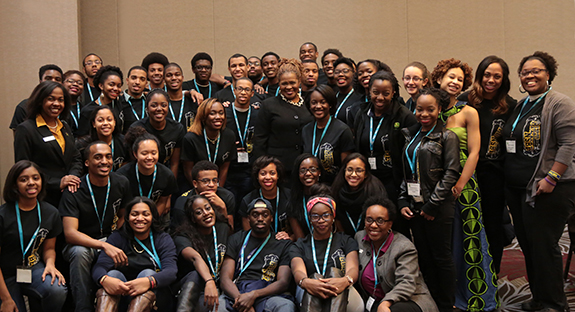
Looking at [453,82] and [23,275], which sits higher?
[453,82]

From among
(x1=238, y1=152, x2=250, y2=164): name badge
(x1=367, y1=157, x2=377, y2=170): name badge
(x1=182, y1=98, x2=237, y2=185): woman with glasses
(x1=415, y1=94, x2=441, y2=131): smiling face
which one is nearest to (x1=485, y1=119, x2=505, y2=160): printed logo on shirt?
(x1=415, y1=94, x2=441, y2=131): smiling face

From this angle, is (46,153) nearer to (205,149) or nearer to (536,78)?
(205,149)

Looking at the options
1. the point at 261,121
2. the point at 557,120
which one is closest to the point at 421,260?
the point at 557,120

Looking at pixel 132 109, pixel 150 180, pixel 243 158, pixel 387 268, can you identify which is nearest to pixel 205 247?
pixel 150 180

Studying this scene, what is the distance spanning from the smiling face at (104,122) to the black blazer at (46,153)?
0.82 feet

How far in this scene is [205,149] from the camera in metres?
4.42

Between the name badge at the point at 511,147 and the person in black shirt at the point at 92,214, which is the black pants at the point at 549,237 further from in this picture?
the person in black shirt at the point at 92,214

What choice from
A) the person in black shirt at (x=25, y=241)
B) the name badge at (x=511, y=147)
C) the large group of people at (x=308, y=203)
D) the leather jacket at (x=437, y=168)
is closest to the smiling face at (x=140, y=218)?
the large group of people at (x=308, y=203)

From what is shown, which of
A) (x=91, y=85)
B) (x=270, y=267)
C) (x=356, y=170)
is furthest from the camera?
(x=91, y=85)

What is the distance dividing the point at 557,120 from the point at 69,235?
3442 millimetres

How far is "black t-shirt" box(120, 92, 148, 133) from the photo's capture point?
4734 millimetres

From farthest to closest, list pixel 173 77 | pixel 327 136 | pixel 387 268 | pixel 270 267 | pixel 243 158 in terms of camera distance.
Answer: pixel 173 77, pixel 243 158, pixel 327 136, pixel 270 267, pixel 387 268

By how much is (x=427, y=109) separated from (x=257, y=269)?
164 centimetres

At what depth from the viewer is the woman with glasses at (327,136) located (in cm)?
418
